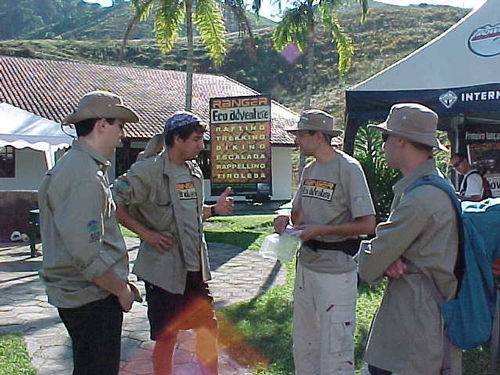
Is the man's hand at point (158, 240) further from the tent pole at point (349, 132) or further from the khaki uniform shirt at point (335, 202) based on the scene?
the tent pole at point (349, 132)

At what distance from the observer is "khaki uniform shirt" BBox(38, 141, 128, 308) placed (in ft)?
8.62

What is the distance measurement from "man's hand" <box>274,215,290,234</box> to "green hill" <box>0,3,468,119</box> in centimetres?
4423

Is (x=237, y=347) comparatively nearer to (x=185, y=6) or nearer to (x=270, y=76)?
(x=185, y=6)

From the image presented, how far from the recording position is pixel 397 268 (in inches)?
104

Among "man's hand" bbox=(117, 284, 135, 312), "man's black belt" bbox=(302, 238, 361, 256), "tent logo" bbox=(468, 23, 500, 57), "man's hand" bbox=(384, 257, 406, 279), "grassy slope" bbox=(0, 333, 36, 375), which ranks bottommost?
"grassy slope" bbox=(0, 333, 36, 375)

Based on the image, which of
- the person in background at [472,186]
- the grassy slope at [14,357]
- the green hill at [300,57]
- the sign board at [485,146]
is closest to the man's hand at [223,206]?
the grassy slope at [14,357]

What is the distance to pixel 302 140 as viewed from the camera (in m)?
3.91

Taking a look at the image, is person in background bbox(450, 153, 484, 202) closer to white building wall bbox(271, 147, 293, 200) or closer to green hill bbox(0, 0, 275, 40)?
white building wall bbox(271, 147, 293, 200)

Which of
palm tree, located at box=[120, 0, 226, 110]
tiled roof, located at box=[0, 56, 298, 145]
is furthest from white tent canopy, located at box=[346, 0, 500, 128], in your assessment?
tiled roof, located at box=[0, 56, 298, 145]

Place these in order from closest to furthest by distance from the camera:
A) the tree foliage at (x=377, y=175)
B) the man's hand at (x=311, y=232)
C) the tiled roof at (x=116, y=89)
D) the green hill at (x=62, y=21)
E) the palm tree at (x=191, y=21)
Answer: the man's hand at (x=311, y=232)
the tree foliage at (x=377, y=175)
the palm tree at (x=191, y=21)
the tiled roof at (x=116, y=89)
the green hill at (x=62, y=21)

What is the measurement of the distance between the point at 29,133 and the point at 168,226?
323 inches

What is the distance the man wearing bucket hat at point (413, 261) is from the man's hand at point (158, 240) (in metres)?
1.38

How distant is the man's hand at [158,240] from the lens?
3.72 m

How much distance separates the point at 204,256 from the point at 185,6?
1408 cm
